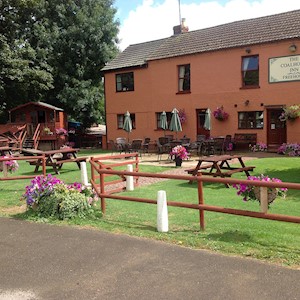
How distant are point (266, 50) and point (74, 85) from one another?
16853 millimetres

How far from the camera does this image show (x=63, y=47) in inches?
1297

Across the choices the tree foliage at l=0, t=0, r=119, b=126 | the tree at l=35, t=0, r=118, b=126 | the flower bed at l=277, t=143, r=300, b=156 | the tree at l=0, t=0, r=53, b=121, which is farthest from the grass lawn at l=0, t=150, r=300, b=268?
the tree at l=35, t=0, r=118, b=126

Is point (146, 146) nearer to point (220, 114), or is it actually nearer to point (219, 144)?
point (220, 114)

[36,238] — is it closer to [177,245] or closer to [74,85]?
[177,245]

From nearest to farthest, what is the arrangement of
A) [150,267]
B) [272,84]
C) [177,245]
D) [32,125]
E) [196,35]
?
[150,267] → [177,245] → [272,84] → [196,35] → [32,125]

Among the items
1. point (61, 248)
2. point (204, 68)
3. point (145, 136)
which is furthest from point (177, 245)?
point (145, 136)

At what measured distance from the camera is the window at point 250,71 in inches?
838

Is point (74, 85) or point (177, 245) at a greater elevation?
point (74, 85)

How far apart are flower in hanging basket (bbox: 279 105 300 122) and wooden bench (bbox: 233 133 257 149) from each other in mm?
1860

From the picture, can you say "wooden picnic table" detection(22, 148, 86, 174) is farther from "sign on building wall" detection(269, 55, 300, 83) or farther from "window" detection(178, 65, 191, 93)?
"sign on building wall" detection(269, 55, 300, 83)

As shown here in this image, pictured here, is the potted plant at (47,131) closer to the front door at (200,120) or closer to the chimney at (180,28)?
the chimney at (180,28)

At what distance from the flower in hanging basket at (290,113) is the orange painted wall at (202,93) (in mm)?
355

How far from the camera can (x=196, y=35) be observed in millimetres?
24938

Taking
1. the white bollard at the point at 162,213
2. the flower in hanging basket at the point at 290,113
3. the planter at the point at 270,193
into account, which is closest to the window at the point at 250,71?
the flower in hanging basket at the point at 290,113
